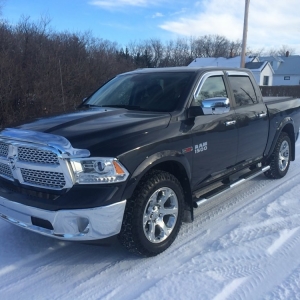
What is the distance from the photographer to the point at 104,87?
16.6 ft

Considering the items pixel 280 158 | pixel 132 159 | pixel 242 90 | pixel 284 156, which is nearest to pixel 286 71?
pixel 284 156

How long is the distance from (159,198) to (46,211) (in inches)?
44.5

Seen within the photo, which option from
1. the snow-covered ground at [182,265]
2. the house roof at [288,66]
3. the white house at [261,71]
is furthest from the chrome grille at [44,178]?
the house roof at [288,66]

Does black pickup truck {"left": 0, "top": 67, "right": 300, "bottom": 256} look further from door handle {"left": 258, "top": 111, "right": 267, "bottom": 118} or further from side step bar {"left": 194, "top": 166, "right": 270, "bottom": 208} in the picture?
door handle {"left": 258, "top": 111, "right": 267, "bottom": 118}

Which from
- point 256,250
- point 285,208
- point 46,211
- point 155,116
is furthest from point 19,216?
point 285,208

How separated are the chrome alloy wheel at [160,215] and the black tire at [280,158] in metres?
2.87

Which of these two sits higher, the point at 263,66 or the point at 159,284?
the point at 263,66

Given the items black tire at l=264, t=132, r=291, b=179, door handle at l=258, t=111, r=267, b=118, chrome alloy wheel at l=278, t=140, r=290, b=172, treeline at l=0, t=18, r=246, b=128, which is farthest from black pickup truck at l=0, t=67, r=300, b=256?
treeline at l=0, t=18, r=246, b=128

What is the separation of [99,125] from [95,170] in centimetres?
55

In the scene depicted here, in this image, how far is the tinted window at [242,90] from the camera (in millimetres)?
4867

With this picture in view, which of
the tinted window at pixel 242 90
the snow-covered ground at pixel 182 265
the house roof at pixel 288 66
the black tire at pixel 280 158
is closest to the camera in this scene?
the snow-covered ground at pixel 182 265

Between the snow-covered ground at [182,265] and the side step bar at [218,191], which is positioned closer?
the snow-covered ground at [182,265]

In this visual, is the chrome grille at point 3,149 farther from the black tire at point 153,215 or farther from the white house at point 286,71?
the white house at point 286,71

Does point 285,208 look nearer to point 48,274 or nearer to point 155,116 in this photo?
point 155,116
